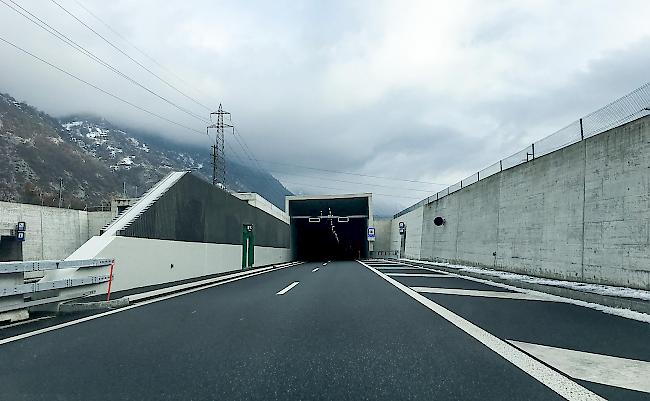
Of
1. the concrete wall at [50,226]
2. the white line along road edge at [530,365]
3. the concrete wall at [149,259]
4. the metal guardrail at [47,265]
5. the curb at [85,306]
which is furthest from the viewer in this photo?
the concrete wall at [50,226]

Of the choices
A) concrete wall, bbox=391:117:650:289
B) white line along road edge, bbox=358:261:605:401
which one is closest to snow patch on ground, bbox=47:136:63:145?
concrete wall, bbox=391:117:650:289

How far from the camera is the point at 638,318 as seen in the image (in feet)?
23.0

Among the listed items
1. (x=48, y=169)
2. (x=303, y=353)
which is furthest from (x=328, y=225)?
(x=48, y=169)

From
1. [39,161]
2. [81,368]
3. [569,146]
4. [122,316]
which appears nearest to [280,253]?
[569,146]

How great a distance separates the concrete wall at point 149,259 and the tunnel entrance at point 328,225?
32100 millimetres

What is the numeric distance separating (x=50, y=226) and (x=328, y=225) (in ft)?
122

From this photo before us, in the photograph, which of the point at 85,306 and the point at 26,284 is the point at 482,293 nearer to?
the point at 85,306

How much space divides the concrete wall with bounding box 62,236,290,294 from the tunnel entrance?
3210 cm

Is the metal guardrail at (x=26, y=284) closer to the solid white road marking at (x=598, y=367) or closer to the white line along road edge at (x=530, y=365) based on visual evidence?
the white line along road edge at (x=530, y=365)

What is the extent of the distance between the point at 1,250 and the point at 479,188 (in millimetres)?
34728

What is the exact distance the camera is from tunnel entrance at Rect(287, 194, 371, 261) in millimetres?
53156

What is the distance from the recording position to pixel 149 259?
42.3 ft

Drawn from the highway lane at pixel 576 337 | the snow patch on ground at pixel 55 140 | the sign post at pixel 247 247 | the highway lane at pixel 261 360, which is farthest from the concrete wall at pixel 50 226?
the snow patch on ground at pixel 55 140

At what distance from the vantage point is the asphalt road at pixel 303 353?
3.77 m
